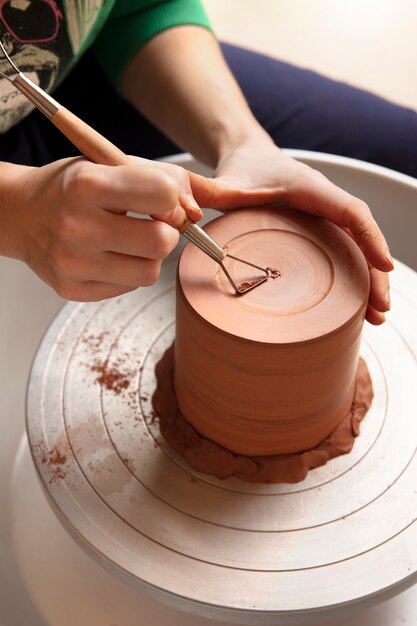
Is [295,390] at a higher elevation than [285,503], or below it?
higher

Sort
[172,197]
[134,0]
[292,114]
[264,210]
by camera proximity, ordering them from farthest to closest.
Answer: [292,114] < [134,0] < [264,210] < [172,197]

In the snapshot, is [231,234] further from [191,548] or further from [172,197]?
[191,548]

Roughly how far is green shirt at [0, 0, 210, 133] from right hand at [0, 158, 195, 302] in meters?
0.30

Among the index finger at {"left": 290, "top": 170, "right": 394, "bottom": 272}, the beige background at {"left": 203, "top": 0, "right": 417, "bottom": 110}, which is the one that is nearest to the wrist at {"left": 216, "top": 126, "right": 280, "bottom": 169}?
the index finger at {"left": 290, "top": 170, "right": 394, "bottom": 272}

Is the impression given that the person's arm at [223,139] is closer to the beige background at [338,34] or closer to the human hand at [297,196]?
the human hand at [297,196]

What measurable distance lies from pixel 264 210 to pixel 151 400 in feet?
1.19

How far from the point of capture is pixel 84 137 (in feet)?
2.81

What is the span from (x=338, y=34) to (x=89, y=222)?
2.64 metres

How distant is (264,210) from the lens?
1.08m

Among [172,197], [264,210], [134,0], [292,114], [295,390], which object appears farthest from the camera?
[292,114]

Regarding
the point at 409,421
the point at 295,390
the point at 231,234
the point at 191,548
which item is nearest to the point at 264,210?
the point at 231,234

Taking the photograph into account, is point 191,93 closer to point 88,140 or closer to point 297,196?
point 297,196

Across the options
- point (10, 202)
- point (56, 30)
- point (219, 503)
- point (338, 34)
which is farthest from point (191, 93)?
point (338, 34)

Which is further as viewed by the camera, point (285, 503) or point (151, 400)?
point (151, 400)
